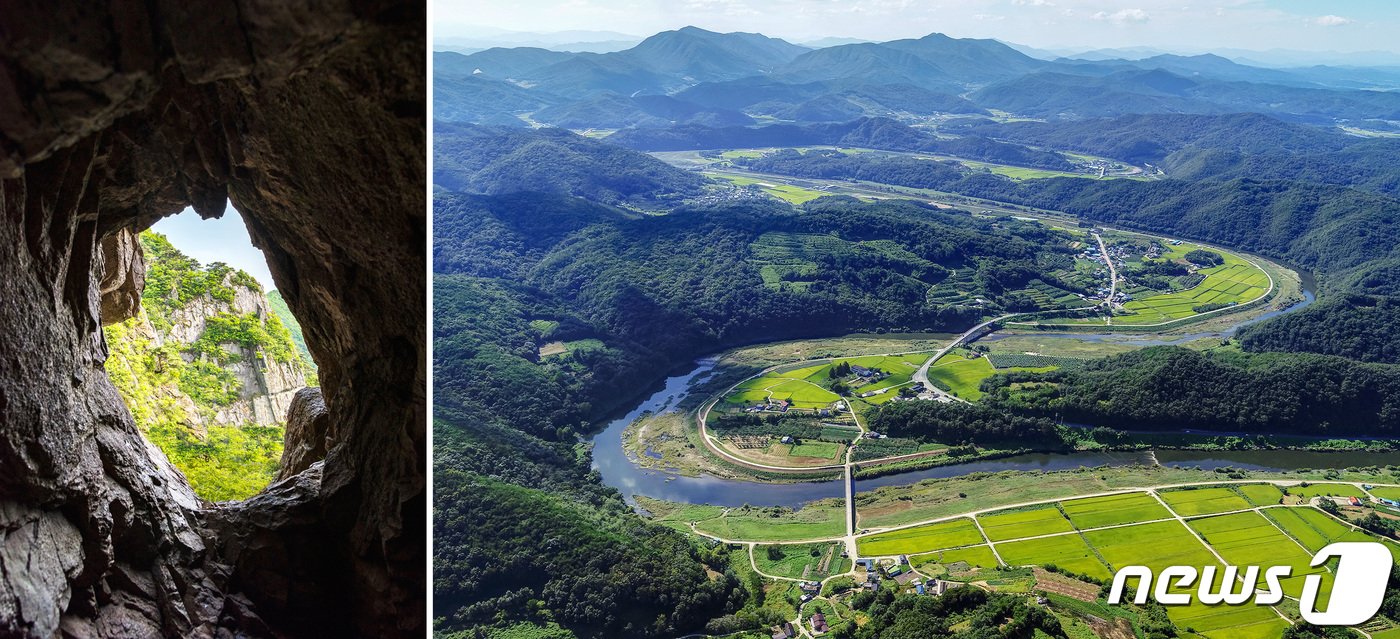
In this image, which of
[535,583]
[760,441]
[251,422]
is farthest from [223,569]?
[760,441]

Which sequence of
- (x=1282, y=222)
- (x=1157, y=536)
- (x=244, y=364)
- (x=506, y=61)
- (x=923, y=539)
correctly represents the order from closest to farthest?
(x=244, y=364) < (x=923, y=539) < (x=1157, y=536) < (x=1282, y=222) < (x=506, y=61)

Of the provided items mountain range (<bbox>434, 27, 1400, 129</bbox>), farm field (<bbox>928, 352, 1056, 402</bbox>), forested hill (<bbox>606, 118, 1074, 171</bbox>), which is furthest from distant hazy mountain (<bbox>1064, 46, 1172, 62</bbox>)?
farm field (<bbox>928, 352, 1056, 402</bbox>)

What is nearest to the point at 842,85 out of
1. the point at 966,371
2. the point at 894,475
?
the point at 966,371

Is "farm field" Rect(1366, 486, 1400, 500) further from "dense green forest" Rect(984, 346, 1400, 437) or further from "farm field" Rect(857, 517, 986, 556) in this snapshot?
"farm field" Rect(857, 517, 986, 556)

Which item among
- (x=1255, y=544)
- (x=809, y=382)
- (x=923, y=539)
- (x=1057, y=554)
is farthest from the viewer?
(x=809, y=382)

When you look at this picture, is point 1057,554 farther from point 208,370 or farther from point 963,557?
point 208,370

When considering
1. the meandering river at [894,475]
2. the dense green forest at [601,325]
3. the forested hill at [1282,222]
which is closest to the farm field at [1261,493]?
the meandering river at [894,475]

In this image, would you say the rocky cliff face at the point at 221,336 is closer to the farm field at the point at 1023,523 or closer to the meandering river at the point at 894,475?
the meandering river at the point at 894,475
